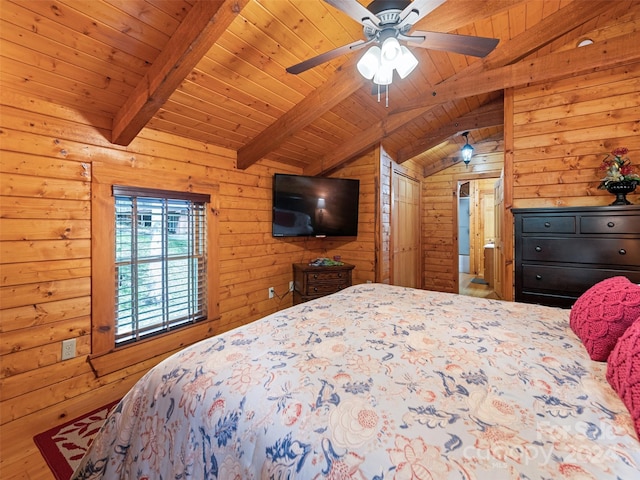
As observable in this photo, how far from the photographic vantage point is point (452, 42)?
1.56 metres

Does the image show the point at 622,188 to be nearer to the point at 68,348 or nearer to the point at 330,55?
the point at 330,55

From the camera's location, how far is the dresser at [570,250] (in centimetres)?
208

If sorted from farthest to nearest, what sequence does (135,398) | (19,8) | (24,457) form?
1. (24,457)
2. (19,8)
3. (135,398)

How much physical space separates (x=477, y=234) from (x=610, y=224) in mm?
5106

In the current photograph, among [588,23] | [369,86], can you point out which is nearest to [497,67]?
[588,23]

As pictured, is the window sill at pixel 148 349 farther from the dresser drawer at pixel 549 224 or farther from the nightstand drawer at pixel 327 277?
the dresser drawer at pixel 549 224

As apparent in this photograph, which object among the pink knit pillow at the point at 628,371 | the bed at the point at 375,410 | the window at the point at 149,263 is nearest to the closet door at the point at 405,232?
the window at the point at 149,263

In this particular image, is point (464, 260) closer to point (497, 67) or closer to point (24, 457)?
point (497, 67)

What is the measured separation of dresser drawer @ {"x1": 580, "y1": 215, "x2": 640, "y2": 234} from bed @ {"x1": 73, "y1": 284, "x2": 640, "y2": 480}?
1414 mm

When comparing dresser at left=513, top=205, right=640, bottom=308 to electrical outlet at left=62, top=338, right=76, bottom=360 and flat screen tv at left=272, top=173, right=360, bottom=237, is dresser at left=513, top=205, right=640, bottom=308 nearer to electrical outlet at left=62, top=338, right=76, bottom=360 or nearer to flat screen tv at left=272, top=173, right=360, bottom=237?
flat screen tv at left=272, top=173, right=360, bottom=237

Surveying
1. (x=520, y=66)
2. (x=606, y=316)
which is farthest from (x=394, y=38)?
(x=520, y=66)

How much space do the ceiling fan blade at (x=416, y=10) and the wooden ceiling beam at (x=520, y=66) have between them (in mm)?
1821

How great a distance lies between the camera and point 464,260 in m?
7.51

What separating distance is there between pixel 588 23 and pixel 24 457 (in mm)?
5229
